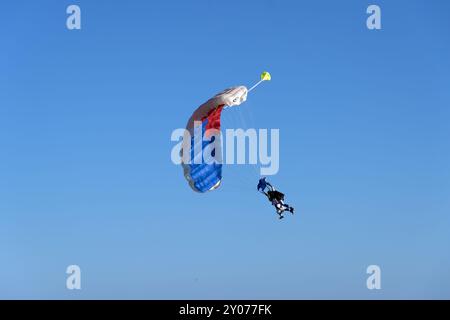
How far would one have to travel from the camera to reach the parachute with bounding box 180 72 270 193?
34594 mm

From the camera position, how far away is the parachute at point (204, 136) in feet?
113

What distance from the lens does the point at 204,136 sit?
35.8m
